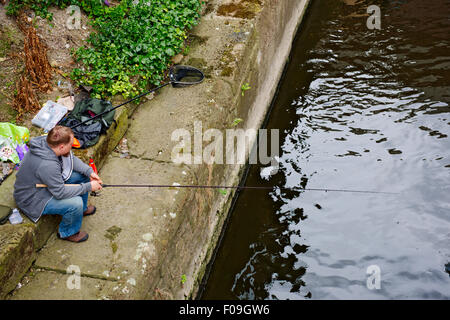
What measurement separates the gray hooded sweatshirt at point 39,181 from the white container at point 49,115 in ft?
3.68

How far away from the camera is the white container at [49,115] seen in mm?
5484

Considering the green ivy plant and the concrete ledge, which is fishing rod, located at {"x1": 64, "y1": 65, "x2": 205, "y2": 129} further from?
the concrete ledge

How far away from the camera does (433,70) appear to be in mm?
8961

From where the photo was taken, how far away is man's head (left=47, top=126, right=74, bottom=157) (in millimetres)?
4270

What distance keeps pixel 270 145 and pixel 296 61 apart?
2.83 m

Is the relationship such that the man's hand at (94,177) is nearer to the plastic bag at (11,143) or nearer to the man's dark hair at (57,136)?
the man's dark hair at (57,136)
